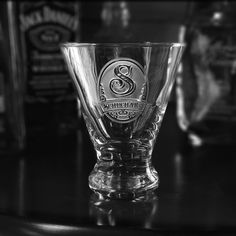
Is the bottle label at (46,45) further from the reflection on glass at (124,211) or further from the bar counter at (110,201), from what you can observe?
the reflection on glass at (124,211)

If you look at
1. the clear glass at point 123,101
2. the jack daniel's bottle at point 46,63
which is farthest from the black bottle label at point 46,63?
the clear glass at point 123,101

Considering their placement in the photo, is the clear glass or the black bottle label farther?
the black bottle label

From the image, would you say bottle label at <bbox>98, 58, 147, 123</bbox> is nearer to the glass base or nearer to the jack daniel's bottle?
the glass base

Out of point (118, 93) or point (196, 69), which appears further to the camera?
point (196, 69)

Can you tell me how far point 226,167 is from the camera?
25.8 inches

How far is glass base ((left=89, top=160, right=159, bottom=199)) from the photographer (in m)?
0.53

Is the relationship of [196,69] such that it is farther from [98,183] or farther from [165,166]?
[98,183]

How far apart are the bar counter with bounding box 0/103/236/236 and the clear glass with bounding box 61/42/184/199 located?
2 centimetres

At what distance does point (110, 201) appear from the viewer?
527 millimetres

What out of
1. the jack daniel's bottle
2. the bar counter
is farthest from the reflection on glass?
the jack daniel's bottle

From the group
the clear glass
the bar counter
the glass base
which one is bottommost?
the bar counter

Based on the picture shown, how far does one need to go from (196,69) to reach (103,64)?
0.30 m

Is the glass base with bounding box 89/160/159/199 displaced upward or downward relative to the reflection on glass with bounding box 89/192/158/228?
upward

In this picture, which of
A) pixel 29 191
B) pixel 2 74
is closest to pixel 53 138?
pixel 2 74
